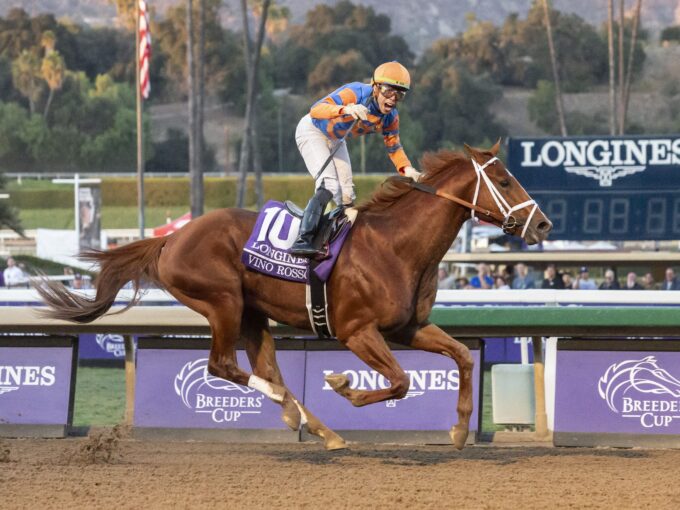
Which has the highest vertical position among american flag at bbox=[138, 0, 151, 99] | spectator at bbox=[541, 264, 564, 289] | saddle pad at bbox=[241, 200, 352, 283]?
american flag at bbox=[138, 0, 151, 99]

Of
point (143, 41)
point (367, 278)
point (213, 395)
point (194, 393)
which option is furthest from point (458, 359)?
point (143, 41)

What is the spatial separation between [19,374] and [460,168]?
3.35 metres

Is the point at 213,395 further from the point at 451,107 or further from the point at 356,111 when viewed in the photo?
the point at 451,107

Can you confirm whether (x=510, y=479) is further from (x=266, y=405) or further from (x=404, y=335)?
(x=266, y=405)

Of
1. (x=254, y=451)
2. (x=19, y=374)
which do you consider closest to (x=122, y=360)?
(x=19, y=374)

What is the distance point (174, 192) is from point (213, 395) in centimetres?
5602

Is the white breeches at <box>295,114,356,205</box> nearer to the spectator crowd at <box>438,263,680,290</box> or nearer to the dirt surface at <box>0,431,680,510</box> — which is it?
the dirt surface at <box>0,431,680,510</box>

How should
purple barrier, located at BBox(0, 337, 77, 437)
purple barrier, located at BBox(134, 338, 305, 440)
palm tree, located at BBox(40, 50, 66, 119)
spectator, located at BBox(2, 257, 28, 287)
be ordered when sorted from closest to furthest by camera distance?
purple barrier, located at BBox(134, 338, 305, 440) < purple barrier, located at BBox(0, 337, 77, 437) < spectator, located at BBox(2, 257, 28, 287) < palm tree, located at BBox(40, 50, 66, 119)

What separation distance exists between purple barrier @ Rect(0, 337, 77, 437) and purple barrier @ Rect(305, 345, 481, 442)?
162 centimetres

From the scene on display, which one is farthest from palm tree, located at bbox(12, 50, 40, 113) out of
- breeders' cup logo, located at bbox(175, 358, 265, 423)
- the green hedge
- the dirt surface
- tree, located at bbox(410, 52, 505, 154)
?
the dirt surface

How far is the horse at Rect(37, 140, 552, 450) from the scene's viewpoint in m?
6.68

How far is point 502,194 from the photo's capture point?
6742mm

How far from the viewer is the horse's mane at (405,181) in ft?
22.9

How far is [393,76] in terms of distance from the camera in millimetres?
6688
